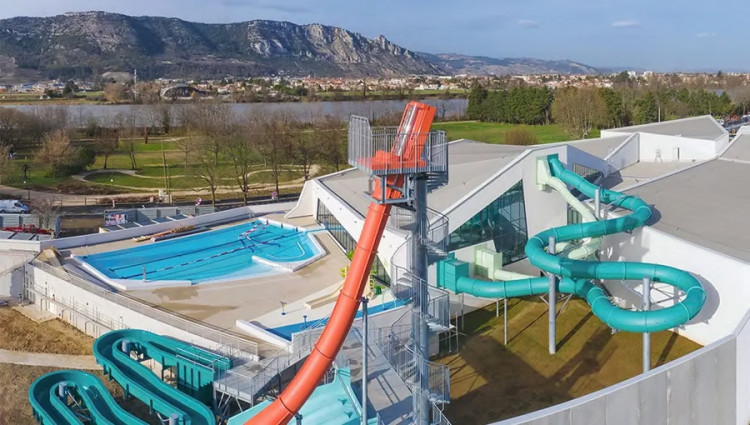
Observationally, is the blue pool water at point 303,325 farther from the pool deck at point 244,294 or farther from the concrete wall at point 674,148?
the concrete wall at point 674,148

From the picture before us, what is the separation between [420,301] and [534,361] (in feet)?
26.9

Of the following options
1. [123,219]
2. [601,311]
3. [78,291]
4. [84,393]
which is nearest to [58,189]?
[123,219]

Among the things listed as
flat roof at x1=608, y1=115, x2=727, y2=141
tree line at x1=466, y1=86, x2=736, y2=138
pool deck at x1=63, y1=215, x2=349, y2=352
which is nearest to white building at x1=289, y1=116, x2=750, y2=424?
pool deck at x1=63, y1=215, x2=349, y2=352

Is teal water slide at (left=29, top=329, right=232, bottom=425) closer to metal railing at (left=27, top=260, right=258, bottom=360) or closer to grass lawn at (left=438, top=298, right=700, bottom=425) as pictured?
metal railing at (left=27, top=260, right=258, bottom=360)

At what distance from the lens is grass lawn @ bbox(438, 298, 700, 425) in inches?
730

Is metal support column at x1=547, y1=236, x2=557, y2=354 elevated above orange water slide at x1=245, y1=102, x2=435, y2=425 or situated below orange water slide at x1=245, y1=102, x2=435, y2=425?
below

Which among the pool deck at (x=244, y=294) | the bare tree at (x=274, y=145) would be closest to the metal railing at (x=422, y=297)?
the pool deck at (x=244, y=294)

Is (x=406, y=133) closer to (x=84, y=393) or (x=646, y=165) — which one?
(x=84, y=393)

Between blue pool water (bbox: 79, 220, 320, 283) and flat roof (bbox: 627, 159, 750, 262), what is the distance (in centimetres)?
1420

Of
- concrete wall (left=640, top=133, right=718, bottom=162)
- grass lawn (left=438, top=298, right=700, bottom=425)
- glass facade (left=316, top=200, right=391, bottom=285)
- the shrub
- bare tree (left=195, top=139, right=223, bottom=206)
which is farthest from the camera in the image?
the shrub

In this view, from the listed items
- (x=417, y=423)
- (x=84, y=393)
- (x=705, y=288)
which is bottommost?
(x=84, y=393)

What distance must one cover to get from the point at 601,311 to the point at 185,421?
11.6 m

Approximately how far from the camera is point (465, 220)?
2511 centimetres

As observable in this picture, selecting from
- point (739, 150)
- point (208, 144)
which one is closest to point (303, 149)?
point (208, 144)
